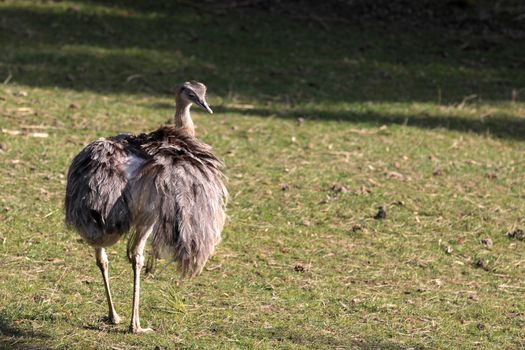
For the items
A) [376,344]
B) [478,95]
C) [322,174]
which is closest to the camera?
[376,344]

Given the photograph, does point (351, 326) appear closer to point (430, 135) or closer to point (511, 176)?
point (511, 176)

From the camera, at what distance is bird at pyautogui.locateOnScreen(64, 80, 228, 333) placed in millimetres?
5996

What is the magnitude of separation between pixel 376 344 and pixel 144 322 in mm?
1508

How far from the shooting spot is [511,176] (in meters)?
10.5

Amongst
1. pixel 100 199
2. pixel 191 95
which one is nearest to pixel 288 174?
pixel 191 95

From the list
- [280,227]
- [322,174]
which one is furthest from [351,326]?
[322,174]

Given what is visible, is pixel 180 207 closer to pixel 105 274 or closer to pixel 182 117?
pixel 105 274

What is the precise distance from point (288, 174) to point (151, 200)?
4090 mm

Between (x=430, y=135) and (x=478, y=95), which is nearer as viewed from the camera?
(x=430, y=135)

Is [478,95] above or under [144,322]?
above

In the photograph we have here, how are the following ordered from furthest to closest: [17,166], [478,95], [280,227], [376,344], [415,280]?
[478,95]
[17,166]
[280,227]
[415,280]
[376,344]

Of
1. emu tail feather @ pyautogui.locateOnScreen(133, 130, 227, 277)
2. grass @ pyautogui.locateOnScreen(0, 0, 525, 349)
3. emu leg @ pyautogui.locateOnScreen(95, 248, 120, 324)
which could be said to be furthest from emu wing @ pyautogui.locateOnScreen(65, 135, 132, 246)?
grass @ pyautogui.locateOnScreen(0, 0, 525, 349)

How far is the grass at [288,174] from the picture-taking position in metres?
6.87

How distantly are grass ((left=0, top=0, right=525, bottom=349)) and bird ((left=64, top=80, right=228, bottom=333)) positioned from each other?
2.11ft
